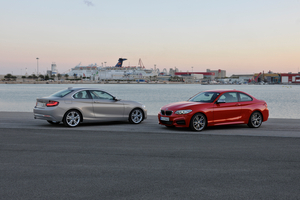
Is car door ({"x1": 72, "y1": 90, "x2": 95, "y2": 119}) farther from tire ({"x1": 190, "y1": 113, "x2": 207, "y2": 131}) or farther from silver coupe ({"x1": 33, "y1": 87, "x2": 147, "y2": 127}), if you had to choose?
tire ({"x1": 190, "y1": 113, "x2": 207, "y2": 131})

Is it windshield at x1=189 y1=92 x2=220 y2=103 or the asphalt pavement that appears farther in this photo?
windshield at x1=189 y1=92 x2=220 y2=103

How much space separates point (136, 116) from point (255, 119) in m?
5.06

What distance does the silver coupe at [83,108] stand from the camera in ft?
39.5

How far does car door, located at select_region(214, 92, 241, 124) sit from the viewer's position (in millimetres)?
11818

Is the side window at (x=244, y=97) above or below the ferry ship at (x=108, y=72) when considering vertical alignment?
below

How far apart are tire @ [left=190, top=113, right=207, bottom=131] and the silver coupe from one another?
3.15 meters

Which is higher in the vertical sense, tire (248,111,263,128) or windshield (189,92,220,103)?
windshield (189,92,220,103)

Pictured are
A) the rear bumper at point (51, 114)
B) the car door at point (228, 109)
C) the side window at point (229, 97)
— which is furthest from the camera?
the side window at point (229, 97)

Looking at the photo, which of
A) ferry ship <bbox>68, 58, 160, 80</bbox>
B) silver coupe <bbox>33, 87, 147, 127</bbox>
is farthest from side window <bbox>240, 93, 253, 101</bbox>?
ferry ship <bbox>68, 58, 160, 80</bbox>

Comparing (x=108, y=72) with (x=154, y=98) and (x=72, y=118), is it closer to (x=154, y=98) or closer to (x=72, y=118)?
(x=154, y=98)

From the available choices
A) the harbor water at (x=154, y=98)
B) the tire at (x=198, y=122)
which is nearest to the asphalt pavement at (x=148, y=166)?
the tire at (x=198, y=122)

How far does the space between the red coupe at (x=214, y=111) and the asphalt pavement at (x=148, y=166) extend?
4.14ft

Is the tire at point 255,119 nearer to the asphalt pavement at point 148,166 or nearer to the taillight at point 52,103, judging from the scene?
the asphalt pavement at point 148,166

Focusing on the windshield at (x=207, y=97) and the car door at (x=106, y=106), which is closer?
the windshield at (x=207, y=97)
